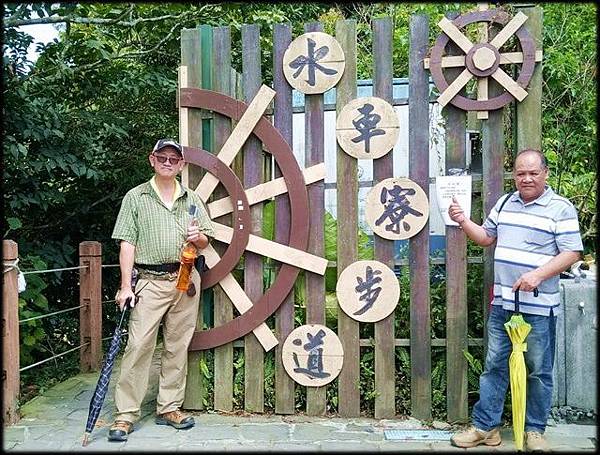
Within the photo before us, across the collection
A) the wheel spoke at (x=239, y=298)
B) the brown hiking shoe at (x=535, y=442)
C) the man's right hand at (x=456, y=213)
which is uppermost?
the man's right hand at (x=456, y=213)

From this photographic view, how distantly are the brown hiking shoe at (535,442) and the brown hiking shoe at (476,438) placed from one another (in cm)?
17

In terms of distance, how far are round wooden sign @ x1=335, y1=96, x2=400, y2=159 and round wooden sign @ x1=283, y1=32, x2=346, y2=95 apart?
0.74 feet

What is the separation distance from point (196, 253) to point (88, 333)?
2.17m

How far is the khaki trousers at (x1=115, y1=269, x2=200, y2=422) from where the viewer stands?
3.81 metres

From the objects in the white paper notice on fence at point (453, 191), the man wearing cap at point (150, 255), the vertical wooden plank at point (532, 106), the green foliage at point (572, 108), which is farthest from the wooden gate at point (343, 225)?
the green foliage at point (572, 108)

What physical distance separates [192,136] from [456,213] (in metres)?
1.81

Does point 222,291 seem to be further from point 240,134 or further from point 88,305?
point 88,305

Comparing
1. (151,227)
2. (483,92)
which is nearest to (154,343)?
(151,227)

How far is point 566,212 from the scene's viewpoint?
3.32 m

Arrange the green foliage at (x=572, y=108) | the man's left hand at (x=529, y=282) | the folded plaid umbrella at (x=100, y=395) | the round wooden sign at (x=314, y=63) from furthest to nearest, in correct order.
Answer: the green foliage at (x=572, y=108) < the round wooden sign at (x=314, y=63) < the folded plaid umbrella at (x=100, y=395) < the man's left hand at (x=529, y=282)

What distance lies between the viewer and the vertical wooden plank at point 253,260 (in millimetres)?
4129

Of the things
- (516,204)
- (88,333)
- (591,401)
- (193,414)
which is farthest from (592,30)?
(88,333)

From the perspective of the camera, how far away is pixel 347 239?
13.2 ft

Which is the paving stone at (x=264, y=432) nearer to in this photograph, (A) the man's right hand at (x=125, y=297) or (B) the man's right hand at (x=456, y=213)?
(A) the man's right hand at (x=125, y=297)
